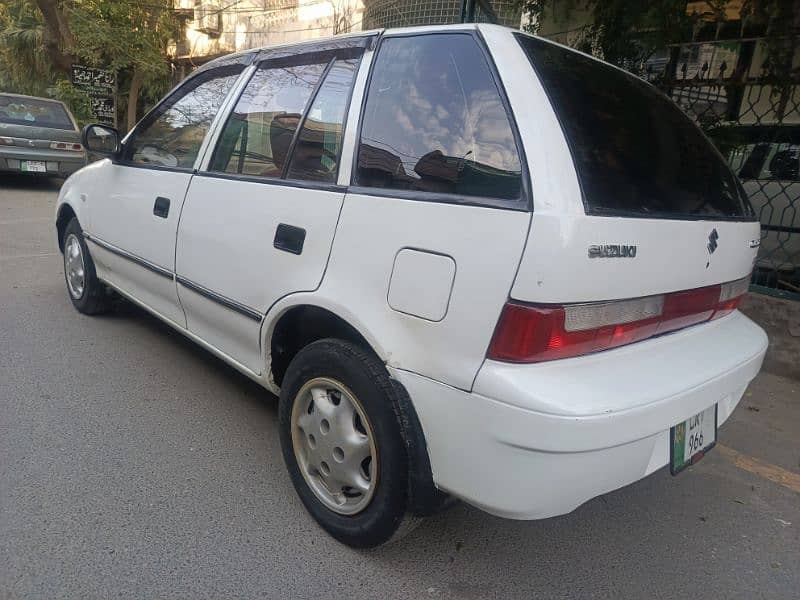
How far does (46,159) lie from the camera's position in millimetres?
10297

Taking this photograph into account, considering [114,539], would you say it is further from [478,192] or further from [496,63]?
[496,63]

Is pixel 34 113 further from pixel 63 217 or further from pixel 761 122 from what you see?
pixel 761 122

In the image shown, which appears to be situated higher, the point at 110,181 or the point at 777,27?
the point at 777,27

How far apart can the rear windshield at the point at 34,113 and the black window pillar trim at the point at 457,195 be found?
10306 mm

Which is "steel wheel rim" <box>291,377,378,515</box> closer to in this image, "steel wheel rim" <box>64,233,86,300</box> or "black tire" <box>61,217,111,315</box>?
"black tire" <box>61,217,111,315</box>

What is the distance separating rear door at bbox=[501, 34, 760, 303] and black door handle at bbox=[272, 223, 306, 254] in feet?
3.02

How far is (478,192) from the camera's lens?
1793mm

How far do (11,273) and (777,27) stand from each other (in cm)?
655

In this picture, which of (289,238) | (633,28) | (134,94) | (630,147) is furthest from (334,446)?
(134,94)

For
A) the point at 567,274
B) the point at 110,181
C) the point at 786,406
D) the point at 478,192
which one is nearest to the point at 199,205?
the point at 110,181

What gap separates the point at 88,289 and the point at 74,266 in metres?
0.30

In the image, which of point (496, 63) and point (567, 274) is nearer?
point (567, 274)

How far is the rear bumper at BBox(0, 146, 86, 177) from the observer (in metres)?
9.96

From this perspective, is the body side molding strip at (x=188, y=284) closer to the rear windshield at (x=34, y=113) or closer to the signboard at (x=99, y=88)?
the rear windshield at (x=34, y=113)
